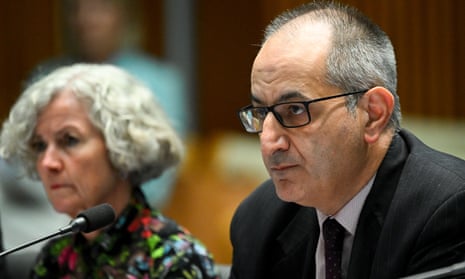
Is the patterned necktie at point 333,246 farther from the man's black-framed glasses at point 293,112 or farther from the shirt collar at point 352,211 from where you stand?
the man's black-framed glasses at point 293,112

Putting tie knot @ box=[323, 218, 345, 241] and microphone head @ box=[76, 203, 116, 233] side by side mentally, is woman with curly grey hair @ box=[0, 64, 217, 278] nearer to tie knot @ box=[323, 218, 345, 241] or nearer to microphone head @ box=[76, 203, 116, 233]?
microphone head @ box=[76, 203, 116, 233]

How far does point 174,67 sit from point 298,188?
361cm

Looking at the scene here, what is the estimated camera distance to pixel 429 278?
192 cm

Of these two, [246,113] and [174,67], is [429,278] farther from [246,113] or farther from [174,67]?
[174,67]

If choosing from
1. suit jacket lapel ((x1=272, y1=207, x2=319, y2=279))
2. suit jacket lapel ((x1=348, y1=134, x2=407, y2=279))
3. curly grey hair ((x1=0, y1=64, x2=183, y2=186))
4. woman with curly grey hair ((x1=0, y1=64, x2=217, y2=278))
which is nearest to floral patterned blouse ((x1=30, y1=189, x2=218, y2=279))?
woman with curly grey hair ((x1=0, y1=64, x2=217, y2=278))

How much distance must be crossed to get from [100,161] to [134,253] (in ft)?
0.99

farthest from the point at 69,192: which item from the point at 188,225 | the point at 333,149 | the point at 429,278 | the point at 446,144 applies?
the point at 188,225

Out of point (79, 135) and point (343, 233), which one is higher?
point (79, 135)

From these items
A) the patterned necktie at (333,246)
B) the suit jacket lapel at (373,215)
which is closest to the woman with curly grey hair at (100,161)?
the patterned necktie at (333,246)

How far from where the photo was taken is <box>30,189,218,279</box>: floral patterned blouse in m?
3.02

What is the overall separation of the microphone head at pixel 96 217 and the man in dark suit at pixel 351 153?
0.41m

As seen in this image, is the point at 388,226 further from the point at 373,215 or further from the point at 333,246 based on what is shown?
the point at 333,246

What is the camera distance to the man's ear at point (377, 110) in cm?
239

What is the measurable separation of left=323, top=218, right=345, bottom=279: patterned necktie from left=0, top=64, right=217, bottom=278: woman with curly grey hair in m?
0.62
